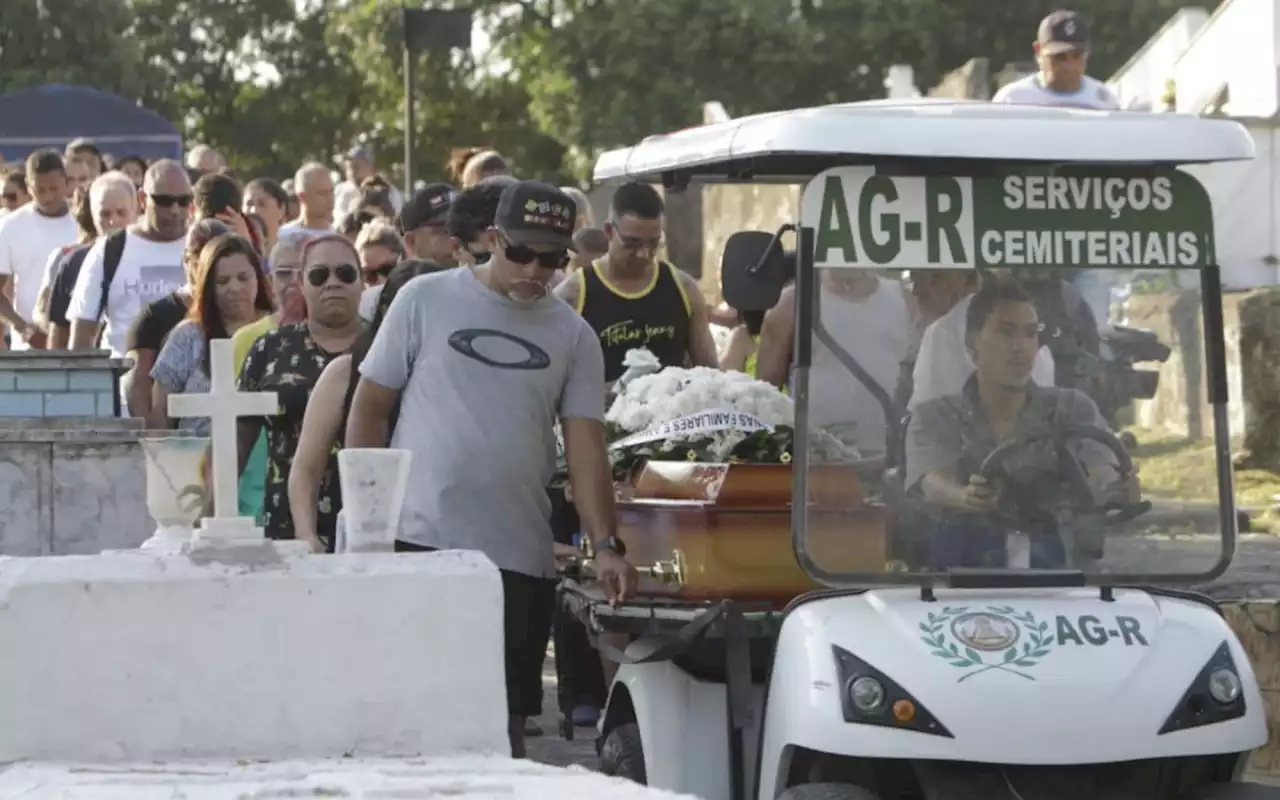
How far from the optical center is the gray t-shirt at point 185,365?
907cm

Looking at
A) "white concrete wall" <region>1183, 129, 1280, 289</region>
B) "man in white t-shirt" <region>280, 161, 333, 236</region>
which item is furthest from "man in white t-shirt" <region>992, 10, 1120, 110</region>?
"white concrete wall" <region>1183, 129, 1280, 289</region>

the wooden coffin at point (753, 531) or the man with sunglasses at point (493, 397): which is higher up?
the man with sunglasses at point (493, 397)

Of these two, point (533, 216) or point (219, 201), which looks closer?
point (533, 216)

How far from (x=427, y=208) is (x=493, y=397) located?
324 cm

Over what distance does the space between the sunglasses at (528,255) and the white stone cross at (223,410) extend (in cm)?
97

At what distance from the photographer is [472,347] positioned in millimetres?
6828

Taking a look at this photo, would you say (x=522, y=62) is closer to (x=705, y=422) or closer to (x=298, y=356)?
(x=298, y=356)

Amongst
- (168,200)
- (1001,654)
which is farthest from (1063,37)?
(1001,654)

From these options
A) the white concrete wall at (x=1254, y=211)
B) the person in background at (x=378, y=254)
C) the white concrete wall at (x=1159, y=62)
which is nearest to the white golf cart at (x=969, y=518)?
the person in background at (x=378, y=254)

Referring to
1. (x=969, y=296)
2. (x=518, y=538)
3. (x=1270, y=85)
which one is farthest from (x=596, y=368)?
(x=1270, y=85)

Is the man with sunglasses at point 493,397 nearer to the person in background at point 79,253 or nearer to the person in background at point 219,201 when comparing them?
the person in background at point 219,201

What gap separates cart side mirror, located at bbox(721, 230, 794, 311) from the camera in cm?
606

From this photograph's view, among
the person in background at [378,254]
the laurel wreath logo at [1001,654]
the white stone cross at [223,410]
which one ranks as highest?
the person in background at [378,254]

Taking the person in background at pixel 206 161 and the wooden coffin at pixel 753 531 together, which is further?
the person in background at pixel 206 161
